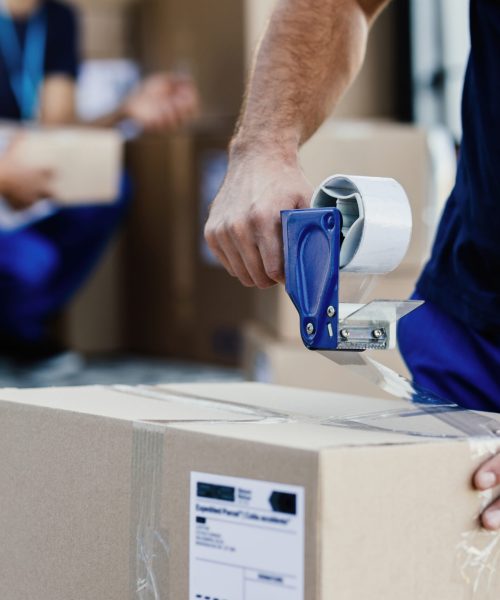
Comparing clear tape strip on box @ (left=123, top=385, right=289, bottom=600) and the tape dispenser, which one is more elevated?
the tape dispenser

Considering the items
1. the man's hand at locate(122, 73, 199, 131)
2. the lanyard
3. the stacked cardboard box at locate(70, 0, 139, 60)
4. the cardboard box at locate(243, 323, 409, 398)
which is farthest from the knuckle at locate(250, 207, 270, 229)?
the stacked cardboard box at locate(70, 0, 139, 60)

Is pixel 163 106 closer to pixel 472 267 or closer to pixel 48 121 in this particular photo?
pixel 48 121

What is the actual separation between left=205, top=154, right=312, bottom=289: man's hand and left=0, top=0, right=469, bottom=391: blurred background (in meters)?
1.10

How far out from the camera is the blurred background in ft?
7.08

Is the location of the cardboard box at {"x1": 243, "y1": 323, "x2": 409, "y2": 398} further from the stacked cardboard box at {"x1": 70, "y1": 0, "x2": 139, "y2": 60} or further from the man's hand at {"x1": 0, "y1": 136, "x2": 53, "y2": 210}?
the stacked cardboard box at {"x1": 70, "y1": 0, "x2": 139, "y2": 60}

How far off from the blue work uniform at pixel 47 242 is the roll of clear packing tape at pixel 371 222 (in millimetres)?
2293

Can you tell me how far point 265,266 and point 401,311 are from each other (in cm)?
14

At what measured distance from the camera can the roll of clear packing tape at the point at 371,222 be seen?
31.7 inches

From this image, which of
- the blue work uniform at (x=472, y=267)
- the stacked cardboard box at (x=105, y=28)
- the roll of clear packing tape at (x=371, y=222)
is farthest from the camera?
the stacked cardboard box at (x=105, y=28)

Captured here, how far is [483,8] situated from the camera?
1.03 metres

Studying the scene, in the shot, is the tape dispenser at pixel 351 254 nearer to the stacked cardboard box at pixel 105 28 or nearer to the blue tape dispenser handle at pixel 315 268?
the blue tape dispenser handle at pixel 315 268

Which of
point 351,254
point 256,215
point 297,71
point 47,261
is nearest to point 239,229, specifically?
point 256,215

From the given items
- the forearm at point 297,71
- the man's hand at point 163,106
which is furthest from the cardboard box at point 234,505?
the man's hand at point 163,106

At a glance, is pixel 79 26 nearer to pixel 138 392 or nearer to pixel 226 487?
pixel 138 392
